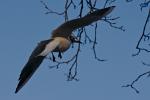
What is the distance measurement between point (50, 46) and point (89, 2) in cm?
161

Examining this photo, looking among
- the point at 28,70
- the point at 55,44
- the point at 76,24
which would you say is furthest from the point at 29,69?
the point at 76,24

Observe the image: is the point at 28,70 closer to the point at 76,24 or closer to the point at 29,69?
the point at 29,69

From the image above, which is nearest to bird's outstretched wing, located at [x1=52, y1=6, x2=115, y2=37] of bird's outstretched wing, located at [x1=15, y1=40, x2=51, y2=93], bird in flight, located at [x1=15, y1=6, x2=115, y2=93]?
bird in flight, located at [x1=15, y1=6, x2=115, y2=93]

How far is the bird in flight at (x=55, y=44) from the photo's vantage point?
4.06ft

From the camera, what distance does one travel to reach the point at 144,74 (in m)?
2.75

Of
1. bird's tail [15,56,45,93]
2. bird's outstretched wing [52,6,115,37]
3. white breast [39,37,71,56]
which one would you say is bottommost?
bird's tail [15,56,45,93]

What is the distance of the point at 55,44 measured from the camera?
4.41ft

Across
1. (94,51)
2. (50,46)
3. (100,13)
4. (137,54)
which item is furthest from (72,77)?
(50,46)

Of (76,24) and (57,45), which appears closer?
(57,45)

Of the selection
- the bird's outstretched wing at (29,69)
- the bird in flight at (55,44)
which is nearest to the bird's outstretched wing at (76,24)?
the bird in flight at (55,44)

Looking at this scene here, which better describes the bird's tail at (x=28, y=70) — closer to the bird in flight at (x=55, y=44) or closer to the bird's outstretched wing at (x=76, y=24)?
the bird in flight at (x=55, y=44)

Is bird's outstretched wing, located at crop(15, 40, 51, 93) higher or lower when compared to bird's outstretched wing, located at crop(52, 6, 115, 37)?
lower

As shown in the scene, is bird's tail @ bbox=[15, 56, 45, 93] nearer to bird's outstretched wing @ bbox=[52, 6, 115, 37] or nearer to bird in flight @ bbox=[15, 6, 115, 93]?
bird in flight @ bbox=[15, 6, 115, 93]

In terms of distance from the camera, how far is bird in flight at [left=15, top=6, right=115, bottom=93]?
1.24 metres
